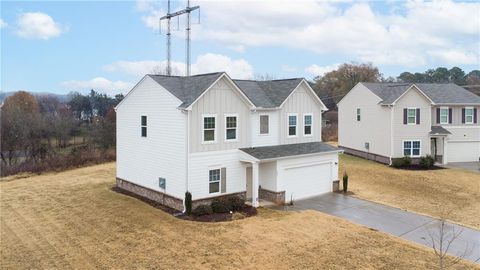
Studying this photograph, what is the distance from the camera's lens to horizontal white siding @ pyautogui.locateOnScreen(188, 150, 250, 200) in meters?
19.5

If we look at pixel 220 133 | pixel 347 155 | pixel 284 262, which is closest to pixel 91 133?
pixel 347 155

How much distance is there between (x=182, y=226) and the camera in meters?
17.6

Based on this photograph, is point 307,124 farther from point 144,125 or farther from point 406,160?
point 406,160

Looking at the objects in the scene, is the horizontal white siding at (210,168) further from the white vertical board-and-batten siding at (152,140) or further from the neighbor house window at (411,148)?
the neighbor house window at (411,148)

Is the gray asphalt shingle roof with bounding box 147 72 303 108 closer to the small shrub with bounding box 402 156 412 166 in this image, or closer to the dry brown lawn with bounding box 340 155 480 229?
the dry brown lawn with bounding box 340 155 480 229

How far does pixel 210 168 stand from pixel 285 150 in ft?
17.0

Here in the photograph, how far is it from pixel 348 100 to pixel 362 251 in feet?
91.3

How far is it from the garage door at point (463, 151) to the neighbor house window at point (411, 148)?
470 cm

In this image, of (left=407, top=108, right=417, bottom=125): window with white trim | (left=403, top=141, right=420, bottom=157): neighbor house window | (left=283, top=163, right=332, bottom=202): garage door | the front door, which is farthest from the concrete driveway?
the front door

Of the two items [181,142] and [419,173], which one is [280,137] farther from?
[419,173]

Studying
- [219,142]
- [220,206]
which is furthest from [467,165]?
[220,206]

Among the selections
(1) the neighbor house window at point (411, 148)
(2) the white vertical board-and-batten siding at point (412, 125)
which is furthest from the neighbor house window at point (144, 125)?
(1) the neighbor house window at point (411, 148)

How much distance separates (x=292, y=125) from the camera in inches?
982

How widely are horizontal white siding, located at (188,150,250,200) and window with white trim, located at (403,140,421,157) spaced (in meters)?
19.7
